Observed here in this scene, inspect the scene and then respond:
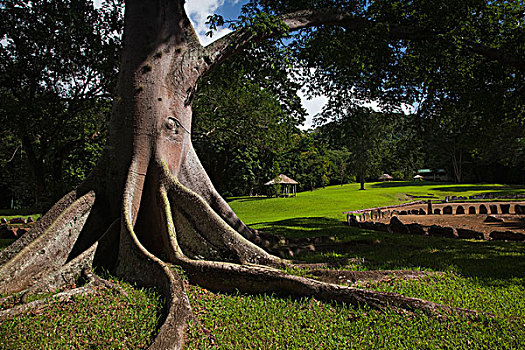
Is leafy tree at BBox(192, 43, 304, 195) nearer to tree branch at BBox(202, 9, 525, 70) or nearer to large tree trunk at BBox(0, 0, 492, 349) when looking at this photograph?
tree branch at BBox(202, 9, 525, 70)

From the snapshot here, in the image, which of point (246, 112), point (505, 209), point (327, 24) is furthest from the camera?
point (246, 112)

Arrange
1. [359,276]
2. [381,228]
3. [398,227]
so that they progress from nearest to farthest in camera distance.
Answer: [359,276] < [398,227] < [381,228]

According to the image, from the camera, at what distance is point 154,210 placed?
5.40m

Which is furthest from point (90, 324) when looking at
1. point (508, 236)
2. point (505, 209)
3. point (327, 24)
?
point (505, 209)

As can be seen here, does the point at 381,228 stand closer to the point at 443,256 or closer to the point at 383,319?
the point at 443,256

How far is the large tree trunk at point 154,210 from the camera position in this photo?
13.5ft

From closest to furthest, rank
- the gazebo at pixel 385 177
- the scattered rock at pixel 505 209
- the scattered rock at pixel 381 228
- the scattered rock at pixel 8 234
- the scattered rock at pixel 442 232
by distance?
the scattered rock at pixel 442 232 < the scattered rock at pixel 8 234 < the scattered rock at pixel 381 228 < the scattered rock at pixel 505 209 < the gazebo at pixel 385 177

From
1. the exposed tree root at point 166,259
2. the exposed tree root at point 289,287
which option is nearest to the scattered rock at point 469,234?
the exposed tree root at point 166,259

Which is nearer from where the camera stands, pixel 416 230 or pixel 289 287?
pixel 289 287

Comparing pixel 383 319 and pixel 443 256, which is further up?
pixel 383 319

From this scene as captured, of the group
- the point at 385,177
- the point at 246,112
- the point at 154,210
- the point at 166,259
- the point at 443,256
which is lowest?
the point at 443,256

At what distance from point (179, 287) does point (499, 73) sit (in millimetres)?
10519

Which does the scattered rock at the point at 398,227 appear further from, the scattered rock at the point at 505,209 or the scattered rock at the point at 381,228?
the scattered rock at the point at 505,209

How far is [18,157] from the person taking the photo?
28.9 meters
